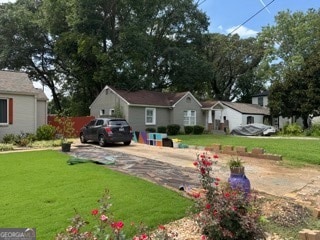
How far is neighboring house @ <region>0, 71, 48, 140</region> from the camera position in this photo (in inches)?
749

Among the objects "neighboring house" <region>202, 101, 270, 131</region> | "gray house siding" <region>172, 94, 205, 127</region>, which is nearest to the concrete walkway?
"gray house siding" <region>172, 94, 205, 127</region>

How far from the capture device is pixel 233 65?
5022cm

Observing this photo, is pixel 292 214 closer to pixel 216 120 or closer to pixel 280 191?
pixel 280 191

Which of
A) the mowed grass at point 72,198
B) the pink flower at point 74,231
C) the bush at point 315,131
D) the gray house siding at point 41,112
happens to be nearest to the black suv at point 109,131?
the gray house siding at point 41,112

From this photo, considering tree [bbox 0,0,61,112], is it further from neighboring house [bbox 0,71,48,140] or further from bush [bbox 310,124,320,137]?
bush [bbox 310,124,320,137]

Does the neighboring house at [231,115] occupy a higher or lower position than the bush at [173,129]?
higher

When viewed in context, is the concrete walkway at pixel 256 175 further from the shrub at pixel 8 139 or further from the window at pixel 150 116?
the window at pixel 150 116

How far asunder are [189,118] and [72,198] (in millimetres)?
25862

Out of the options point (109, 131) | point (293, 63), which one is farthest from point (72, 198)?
point (293, 63)

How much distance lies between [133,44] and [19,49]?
14689 millimetres

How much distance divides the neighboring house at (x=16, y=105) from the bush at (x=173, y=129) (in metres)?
12.1

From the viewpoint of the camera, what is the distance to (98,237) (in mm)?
3039

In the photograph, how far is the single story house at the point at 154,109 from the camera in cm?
2798

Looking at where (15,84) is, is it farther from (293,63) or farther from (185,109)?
(293,63)
